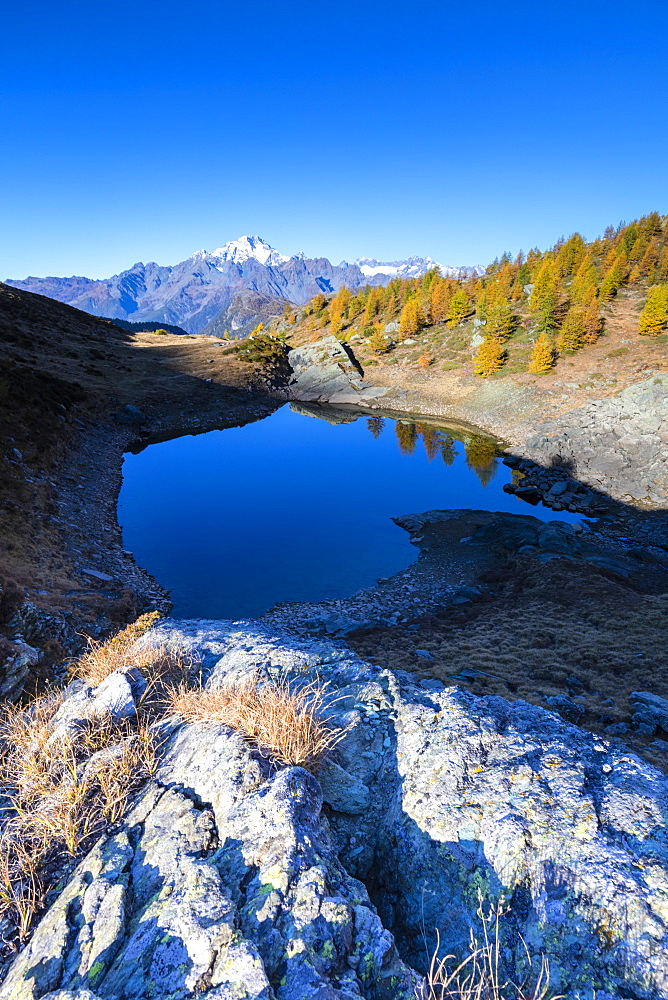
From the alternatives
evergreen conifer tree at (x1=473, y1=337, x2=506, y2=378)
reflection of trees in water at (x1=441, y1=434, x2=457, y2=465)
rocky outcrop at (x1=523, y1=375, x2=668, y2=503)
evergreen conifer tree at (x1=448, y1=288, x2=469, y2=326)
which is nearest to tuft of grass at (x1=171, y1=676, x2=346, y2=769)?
rocky outcrop at (x1=523, y1=375, x2=668, y2=503)

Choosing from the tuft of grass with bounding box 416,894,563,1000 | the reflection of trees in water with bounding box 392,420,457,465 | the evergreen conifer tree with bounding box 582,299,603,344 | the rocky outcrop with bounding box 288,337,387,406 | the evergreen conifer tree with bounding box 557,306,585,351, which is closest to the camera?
the tuft of grass with bounding box 416,894,563,1000

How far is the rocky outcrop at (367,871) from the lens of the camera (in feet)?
9.55

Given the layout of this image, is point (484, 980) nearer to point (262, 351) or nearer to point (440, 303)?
point (262, 351)

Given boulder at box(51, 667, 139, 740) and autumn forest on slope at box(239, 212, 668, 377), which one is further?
autumn forest on slope at box(239, 212, 668, 377)

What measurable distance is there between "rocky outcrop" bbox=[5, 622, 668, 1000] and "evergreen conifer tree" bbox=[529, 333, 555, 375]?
5433cm

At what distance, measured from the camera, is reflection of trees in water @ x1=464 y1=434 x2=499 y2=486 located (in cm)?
3688

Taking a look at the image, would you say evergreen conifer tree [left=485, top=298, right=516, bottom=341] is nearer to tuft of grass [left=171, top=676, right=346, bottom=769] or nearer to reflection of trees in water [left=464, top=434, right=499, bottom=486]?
reflection of trees in water [left=464, top=434, right=499, bottom=486]

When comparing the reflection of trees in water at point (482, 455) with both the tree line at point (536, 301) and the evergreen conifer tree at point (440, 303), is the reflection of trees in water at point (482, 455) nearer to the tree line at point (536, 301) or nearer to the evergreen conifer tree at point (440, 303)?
the tree line at point (536, 301)

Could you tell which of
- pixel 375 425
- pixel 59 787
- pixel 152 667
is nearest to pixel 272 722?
pixel 59 787

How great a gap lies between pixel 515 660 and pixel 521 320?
67.3 m

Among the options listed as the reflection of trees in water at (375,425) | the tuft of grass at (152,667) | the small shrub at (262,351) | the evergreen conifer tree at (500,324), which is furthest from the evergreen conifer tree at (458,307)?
the tuft of grass at (152,667)

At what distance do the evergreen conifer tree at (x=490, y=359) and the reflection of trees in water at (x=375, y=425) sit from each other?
15.4 meters

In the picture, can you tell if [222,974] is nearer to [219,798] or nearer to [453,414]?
[219,798]

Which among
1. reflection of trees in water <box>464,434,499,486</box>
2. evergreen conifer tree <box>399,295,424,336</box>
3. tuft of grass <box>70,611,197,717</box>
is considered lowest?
reflection of trees in water <box>464,434,499,486</box>
